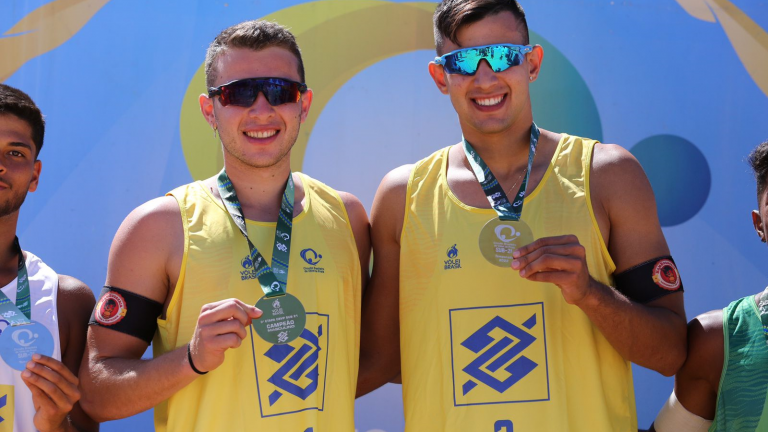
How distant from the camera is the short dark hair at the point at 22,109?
2684 mm

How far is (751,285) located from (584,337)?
5.24 ft

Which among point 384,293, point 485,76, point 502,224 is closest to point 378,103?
point 485,76

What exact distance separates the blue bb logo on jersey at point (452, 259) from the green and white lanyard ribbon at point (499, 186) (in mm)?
200

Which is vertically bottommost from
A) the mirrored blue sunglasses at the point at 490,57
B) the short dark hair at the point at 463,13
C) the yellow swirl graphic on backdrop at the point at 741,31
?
the mirrored blue sunglasses at the point at 490,57

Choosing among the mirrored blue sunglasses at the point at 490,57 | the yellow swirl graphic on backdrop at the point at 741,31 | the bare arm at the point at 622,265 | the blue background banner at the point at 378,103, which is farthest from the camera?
the yellow swirl graphic on backdrop at the point at 741,31

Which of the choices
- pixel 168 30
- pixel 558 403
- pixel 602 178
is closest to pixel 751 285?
pixel 602 178

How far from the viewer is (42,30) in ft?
11.5

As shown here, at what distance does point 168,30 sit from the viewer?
3.53 m

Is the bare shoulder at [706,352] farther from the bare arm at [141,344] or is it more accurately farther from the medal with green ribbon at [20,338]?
the medal with green ribbon at [20,338]

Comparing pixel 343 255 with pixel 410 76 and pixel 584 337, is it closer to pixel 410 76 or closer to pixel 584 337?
pixel 584 337

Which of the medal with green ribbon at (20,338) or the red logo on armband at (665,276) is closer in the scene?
the medal with green ribbon at (20,338)

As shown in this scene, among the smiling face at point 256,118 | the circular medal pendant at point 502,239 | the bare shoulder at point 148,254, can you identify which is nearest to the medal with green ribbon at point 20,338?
the bare shoulder at point 148,254

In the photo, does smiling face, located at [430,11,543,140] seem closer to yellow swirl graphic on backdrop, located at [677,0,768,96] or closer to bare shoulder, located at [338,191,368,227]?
bare shoulder, located at [338,191,368,227]

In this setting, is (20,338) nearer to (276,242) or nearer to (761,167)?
(276,242)
